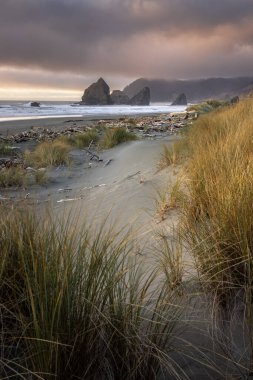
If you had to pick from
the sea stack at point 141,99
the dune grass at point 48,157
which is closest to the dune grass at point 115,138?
the dune grass at point 48,157

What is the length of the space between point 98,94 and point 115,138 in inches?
3174

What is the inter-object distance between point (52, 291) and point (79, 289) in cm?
15

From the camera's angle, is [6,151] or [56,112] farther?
[56,112]

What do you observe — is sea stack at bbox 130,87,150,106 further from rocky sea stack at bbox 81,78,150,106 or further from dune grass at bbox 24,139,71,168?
dune grass at bbox 24,139,71,168

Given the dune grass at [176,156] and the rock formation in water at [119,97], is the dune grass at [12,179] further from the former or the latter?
the rock formation in water at [119,97]

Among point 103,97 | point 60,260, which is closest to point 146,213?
point 60,260

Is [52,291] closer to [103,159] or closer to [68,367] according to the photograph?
[68,367]

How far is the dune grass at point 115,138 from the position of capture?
11.1 metres

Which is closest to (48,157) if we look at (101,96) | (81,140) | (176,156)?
(81,140)

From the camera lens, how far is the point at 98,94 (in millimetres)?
89500

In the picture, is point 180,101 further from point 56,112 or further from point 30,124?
point 30,124

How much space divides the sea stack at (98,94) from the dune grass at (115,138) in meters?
77.9

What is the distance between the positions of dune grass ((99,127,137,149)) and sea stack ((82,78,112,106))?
77887mm

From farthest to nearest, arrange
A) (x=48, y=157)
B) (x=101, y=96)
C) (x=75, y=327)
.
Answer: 1. (x=101, y=96)
2. (x=48, y=157)
3. (x=75, y=327)
